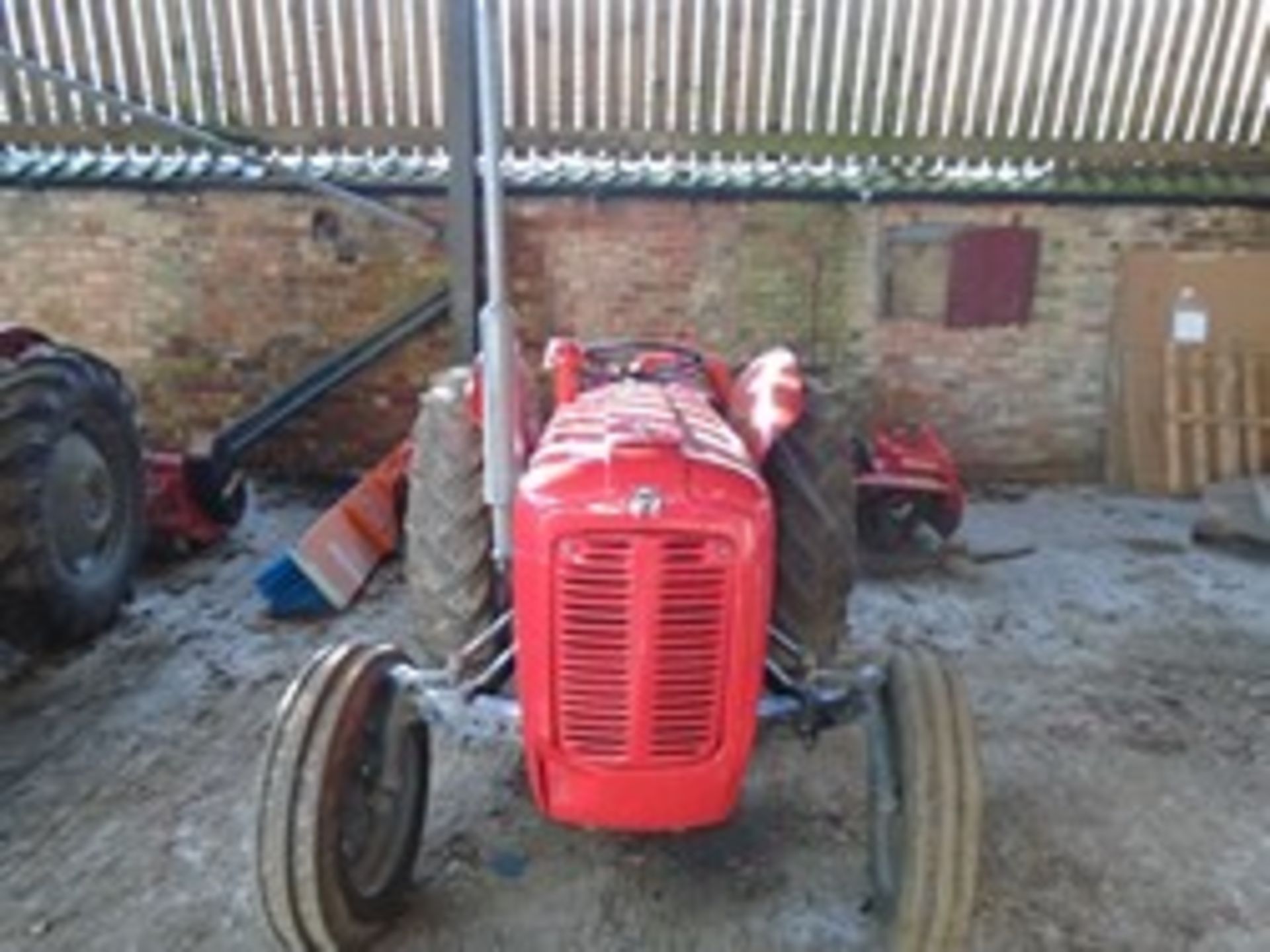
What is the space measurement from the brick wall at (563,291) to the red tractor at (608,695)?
3062mm

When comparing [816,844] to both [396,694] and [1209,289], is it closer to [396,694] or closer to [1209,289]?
[396,694]

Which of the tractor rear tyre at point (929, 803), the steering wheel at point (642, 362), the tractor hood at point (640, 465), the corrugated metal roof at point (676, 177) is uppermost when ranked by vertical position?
the corrugated metal roof at point (676, 177)

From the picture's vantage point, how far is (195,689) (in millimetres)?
3297

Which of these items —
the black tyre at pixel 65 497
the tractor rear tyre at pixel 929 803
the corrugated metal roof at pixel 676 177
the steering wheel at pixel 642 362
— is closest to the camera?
the tractor rear tyre at pixel 929 803

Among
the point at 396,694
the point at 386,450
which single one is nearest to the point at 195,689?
the point at 396,694

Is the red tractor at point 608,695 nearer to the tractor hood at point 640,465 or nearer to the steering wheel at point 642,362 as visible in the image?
the tractor hood at point 640,465

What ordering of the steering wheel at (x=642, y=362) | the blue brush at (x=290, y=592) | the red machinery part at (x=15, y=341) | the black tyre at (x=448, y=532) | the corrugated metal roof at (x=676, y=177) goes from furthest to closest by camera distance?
1. the corrugated metal roof at (x=676, y=177)
2. the blue brush at (x=290, y=592)
3. the red machinery part at (x=15, y=341)
4. the steering wheel at (x=642, y=362)
5. the black tyre at (x=448, y=532)

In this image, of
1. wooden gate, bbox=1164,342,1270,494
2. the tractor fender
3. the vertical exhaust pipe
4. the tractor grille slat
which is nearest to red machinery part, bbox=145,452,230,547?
the tractor fender

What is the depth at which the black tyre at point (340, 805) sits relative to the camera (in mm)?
1961

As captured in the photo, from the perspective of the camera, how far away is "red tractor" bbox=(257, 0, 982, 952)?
191cm

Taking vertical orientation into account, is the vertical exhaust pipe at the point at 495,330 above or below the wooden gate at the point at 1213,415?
above

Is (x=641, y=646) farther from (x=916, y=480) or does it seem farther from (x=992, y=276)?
(x=992, y=276)

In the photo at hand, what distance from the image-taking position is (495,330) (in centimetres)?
198

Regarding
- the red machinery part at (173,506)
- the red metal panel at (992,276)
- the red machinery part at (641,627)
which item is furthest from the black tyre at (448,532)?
the red metal panel at (992,276)
